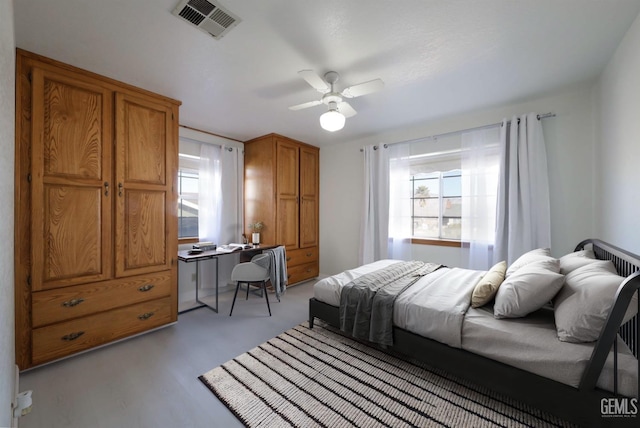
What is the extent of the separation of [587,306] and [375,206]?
2823 millimetres

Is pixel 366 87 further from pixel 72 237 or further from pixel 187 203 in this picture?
pixel 187 203

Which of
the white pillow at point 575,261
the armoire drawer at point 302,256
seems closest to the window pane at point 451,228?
the white pillow at point 575,261

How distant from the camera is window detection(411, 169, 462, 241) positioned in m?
3.57

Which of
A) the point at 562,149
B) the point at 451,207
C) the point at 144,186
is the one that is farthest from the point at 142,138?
the point at 562,149

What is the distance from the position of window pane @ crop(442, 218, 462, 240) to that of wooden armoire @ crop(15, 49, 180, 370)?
3.53 m

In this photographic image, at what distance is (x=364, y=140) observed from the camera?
4293mm

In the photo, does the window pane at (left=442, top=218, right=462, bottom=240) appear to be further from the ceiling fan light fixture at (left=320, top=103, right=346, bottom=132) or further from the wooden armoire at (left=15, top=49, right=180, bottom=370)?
the wooden armoire at (left=15, top=49, right=180, bottom=370)

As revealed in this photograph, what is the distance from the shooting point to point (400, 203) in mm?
3812

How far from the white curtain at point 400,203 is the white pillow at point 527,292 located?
2.05 metres

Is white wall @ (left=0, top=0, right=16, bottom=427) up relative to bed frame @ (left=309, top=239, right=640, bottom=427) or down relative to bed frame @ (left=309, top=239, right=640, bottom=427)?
up

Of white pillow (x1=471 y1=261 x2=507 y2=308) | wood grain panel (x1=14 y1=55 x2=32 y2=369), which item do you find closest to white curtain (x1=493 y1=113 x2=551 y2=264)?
white pillow (x1=471 y1=261 x2=507 y2=308)

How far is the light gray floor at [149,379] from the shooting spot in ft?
5.11

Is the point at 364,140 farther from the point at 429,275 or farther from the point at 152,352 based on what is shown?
the point at 152,352

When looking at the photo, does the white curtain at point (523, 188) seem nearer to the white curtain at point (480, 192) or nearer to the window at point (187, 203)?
the white curtain at point (480, 192)
